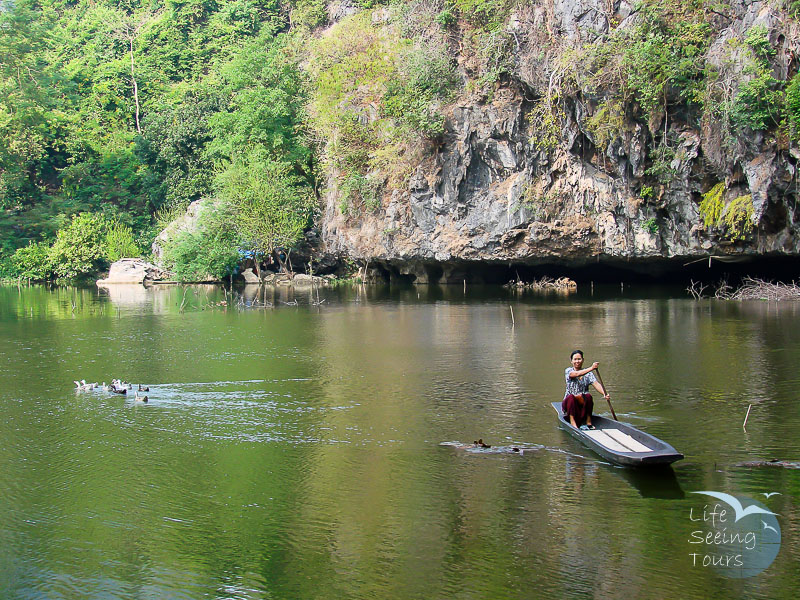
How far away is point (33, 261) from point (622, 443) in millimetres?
62114

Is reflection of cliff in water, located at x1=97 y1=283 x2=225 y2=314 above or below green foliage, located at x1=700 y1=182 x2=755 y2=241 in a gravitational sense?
below

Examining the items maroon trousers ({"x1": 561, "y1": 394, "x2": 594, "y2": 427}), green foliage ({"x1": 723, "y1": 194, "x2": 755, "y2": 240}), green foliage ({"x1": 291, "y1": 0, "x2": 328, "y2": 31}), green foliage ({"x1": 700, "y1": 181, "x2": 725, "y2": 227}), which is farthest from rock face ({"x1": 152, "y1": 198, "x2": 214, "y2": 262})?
maroon trousers ({"x1": 561, "y1": 394, "x2": 594, "y2": 427})

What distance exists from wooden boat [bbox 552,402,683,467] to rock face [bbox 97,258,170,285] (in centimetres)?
5223

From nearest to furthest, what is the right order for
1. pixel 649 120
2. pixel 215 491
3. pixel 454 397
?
pixel 215 491 < pixel 454 397 < pixel 649 120

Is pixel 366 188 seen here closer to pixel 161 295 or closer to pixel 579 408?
pixel 161 295

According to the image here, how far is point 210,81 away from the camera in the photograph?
7156cm

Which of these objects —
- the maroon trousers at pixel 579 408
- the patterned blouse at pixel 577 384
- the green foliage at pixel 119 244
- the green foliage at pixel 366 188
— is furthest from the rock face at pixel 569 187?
the green foliage at pixel 119 244

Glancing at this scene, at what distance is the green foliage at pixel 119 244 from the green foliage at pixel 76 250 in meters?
0.62

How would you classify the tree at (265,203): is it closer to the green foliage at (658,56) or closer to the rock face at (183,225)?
the rock face at (183,225)

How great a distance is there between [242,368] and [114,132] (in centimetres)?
5921

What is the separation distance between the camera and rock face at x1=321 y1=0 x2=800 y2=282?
3269 centimetres

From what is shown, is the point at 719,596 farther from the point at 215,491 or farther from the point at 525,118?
the point at 525,118

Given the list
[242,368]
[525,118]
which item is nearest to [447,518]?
[242,368]

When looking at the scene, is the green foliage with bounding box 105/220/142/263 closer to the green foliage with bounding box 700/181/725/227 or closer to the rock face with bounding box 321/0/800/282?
the rock face with bounding box 321/0/800/282
